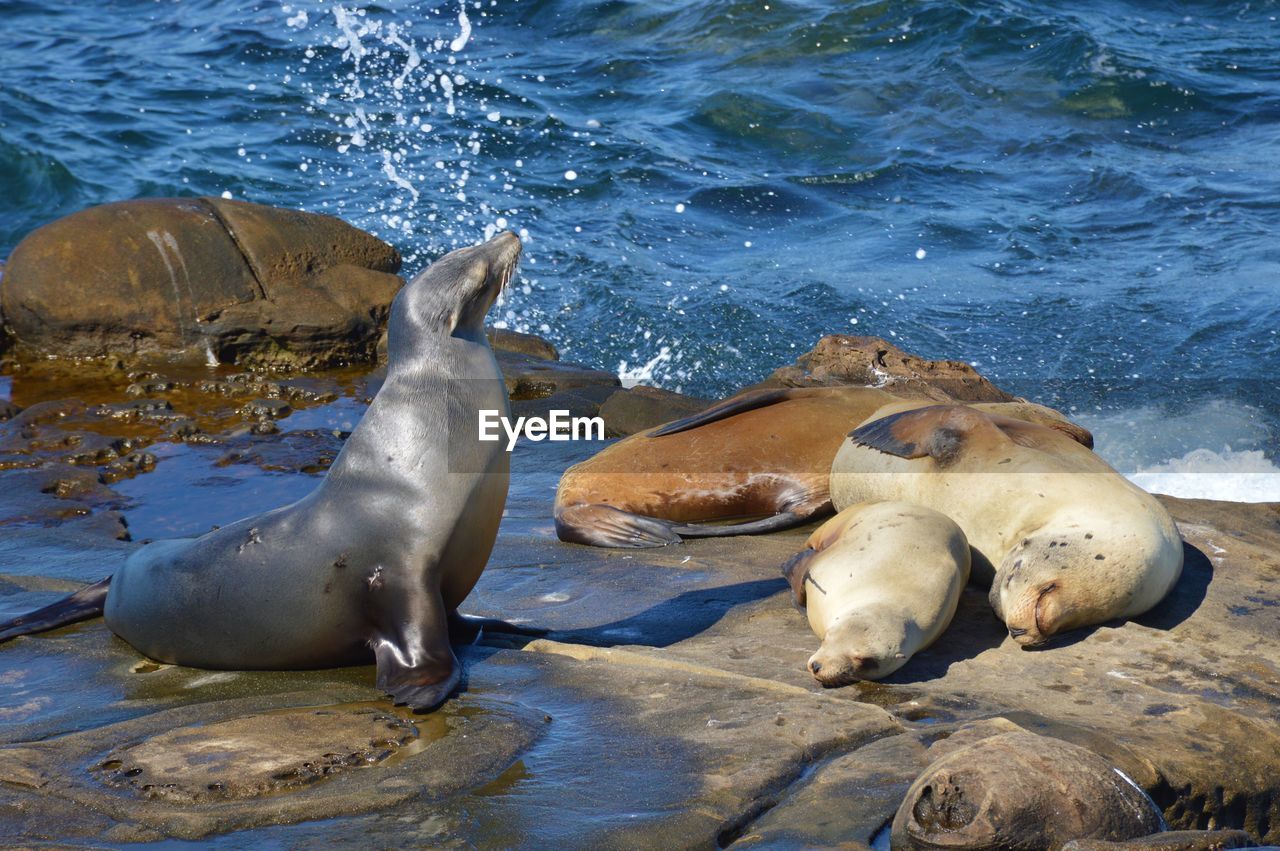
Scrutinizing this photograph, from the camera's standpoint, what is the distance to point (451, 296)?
4691mm

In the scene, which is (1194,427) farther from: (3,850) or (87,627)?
(3,850)

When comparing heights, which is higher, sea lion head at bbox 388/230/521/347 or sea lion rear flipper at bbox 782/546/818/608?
sea lion head at bbox 388/230/521/347

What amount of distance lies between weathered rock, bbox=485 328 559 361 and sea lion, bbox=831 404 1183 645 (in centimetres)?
516

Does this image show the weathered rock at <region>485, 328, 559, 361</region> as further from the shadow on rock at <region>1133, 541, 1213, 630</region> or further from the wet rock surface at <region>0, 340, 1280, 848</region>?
the shadow on rock at <region>1133, 541, 1213, 630</region>

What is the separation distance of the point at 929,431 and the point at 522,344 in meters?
5.84

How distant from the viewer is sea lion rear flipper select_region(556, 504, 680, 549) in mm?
6094

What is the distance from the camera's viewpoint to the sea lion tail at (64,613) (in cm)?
475

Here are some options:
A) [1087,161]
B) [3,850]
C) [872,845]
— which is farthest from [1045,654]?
[1087,161]

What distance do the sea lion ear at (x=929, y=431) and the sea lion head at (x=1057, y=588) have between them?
742 mm

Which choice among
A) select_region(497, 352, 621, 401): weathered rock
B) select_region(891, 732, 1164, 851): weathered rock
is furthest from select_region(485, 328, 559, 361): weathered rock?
select_region(891, 732, 1164, 851): weathered rock

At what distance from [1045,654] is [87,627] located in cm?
321

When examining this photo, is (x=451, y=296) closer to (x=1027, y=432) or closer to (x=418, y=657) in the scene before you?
(x=418, y=657)

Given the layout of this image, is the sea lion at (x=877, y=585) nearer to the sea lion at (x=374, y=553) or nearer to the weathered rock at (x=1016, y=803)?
the weathered rock at (x=1016, y=803)

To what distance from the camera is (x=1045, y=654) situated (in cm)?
450
